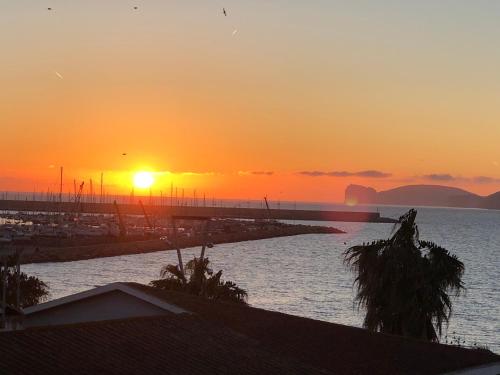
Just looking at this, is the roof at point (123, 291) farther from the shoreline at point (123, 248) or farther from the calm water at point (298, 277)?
the shoreline at point (123, 248)

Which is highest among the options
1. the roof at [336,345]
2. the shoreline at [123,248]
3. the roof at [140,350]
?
the roof at [140,350]

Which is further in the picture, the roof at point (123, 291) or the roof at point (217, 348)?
the roof at point (123, 291)

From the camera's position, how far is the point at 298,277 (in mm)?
85062

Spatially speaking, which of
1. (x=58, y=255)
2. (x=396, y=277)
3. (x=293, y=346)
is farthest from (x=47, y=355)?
(x=58, y=255)

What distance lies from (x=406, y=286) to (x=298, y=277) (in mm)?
60440

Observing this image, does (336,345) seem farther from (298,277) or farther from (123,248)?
(123,248)

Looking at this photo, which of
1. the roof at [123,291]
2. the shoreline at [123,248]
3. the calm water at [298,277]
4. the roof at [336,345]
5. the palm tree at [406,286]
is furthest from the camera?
the shoreline at [123,248]

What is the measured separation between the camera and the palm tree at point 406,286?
25.0 m

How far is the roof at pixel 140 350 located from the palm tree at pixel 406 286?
9173mm

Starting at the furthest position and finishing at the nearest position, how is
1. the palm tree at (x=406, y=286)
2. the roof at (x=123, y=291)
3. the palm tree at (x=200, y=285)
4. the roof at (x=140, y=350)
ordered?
1. the palm tree at (x=200, y=285)
2. the palm tree at (x=406, y=286)
3. the roof at (x=123, y=291)
4. the roof at (x=140, y=350)

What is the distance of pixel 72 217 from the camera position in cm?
17425

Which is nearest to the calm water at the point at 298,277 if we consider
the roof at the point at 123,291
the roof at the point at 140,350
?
the roof at the point at 123,291

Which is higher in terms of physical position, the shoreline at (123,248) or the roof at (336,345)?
the roof at (336,345)

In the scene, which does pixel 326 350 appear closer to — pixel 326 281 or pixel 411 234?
pixel 411 234
